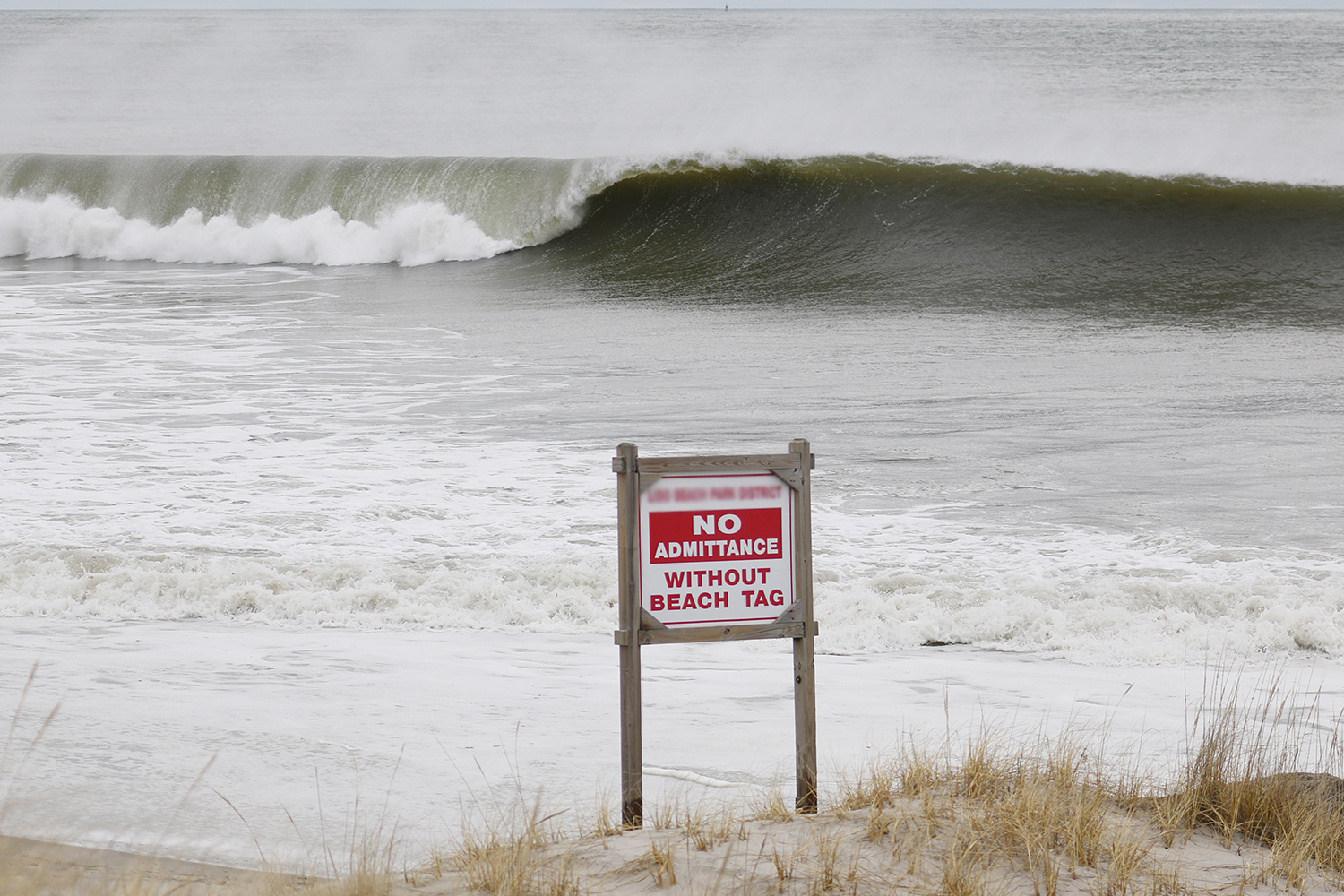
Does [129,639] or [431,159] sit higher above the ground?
[431,159]

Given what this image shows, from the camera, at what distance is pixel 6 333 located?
49.9ft

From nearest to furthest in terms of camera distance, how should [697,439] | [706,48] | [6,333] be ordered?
[697,439]
[6,333]
[706,48]

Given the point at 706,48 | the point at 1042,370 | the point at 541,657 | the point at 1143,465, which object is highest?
the point at 706,48

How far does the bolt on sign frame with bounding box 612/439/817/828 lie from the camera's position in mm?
3152

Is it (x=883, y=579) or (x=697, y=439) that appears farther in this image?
(x=697, y=439)

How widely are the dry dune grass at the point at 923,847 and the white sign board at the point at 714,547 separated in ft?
1.76

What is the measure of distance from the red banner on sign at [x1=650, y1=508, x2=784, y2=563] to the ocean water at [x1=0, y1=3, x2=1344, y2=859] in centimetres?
114

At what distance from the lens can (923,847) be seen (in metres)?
2.98

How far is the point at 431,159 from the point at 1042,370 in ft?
63.4

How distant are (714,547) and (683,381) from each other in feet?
28.2

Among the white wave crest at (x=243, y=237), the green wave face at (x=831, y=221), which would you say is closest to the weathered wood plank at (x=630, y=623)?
the green wave face at (x=831, y=221)

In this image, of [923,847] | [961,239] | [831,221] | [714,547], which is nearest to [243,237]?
[831,221]

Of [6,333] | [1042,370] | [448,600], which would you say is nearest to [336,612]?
[448,600]

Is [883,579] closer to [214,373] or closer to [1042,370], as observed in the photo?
[1042,370]
